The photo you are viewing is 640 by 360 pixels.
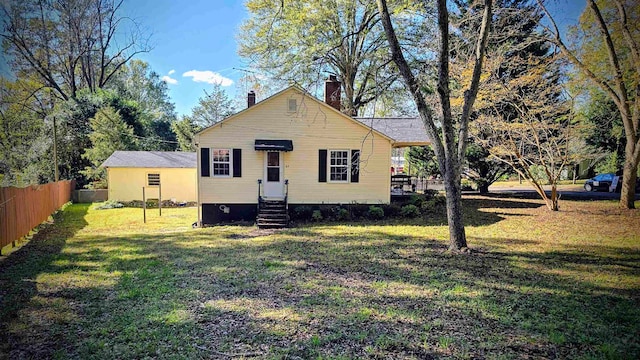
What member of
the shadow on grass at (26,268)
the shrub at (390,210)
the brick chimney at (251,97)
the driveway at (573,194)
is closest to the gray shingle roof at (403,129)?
the shrub at (390,210)

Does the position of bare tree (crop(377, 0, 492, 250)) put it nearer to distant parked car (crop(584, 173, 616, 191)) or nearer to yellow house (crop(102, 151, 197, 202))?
yellow house (crop(102, 151, 197, 202))

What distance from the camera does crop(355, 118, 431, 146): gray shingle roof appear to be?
1503 centimetres

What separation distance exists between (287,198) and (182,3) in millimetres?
7766

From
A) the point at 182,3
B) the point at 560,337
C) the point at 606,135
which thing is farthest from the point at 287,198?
the point at 606,135

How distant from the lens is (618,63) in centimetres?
1060

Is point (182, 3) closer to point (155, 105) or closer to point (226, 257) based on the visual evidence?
point (226, 257)

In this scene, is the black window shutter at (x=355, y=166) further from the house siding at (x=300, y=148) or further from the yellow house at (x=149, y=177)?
the yellow house at (x=149, y=177)

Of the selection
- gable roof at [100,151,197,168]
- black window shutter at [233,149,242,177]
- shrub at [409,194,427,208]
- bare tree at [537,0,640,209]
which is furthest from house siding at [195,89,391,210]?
gable roof at [100,151,197,168]

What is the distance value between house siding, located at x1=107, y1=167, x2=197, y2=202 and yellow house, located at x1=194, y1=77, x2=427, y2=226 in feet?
32.9

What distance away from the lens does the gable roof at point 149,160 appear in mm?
21234

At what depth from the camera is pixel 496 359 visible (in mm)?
3348

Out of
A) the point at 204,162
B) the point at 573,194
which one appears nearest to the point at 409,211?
the point at 204,162

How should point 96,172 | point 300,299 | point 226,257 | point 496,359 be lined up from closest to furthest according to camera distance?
point 496,359, point 300,299, point 226,257, point 96,172

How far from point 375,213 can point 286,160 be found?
434 cm
